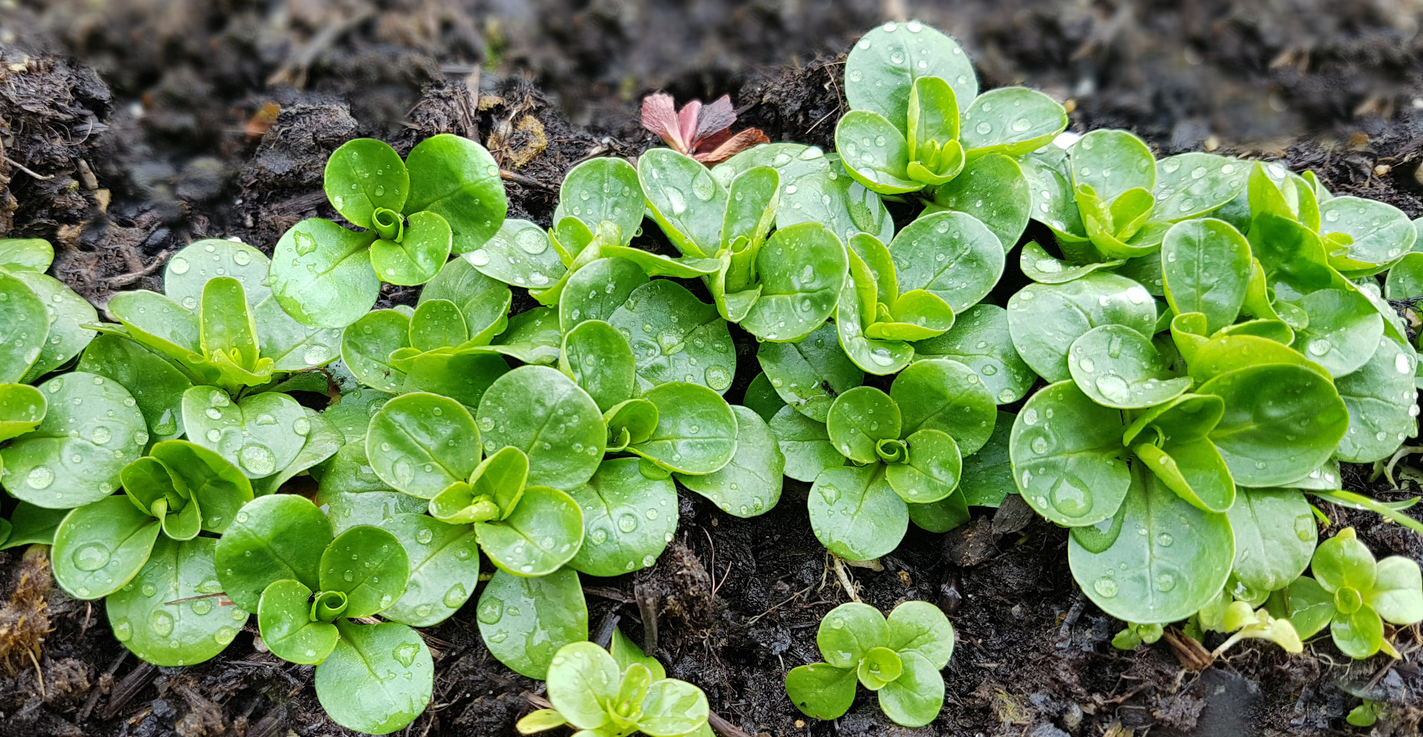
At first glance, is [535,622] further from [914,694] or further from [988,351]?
[988,351]

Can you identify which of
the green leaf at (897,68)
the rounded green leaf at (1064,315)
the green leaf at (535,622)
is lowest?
the green leaf at (535,622)

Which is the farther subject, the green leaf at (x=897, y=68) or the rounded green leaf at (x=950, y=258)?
the green leaf at (x=897, y=68)

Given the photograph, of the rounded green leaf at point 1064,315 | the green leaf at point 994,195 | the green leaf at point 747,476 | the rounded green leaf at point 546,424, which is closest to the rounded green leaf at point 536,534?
the rounded green leaf at point 546,424

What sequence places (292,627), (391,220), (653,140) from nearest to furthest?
(292,627) → (391,220) → (653,140)

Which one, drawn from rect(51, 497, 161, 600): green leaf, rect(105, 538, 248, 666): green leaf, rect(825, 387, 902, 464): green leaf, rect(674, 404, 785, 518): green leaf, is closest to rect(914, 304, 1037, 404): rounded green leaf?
rect(825, 387, 902, 464): green leaf

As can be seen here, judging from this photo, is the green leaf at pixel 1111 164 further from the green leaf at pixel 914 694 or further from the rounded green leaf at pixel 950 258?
the green leaf at pixel 914 694

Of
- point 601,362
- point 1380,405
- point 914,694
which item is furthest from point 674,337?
point 1380,405
